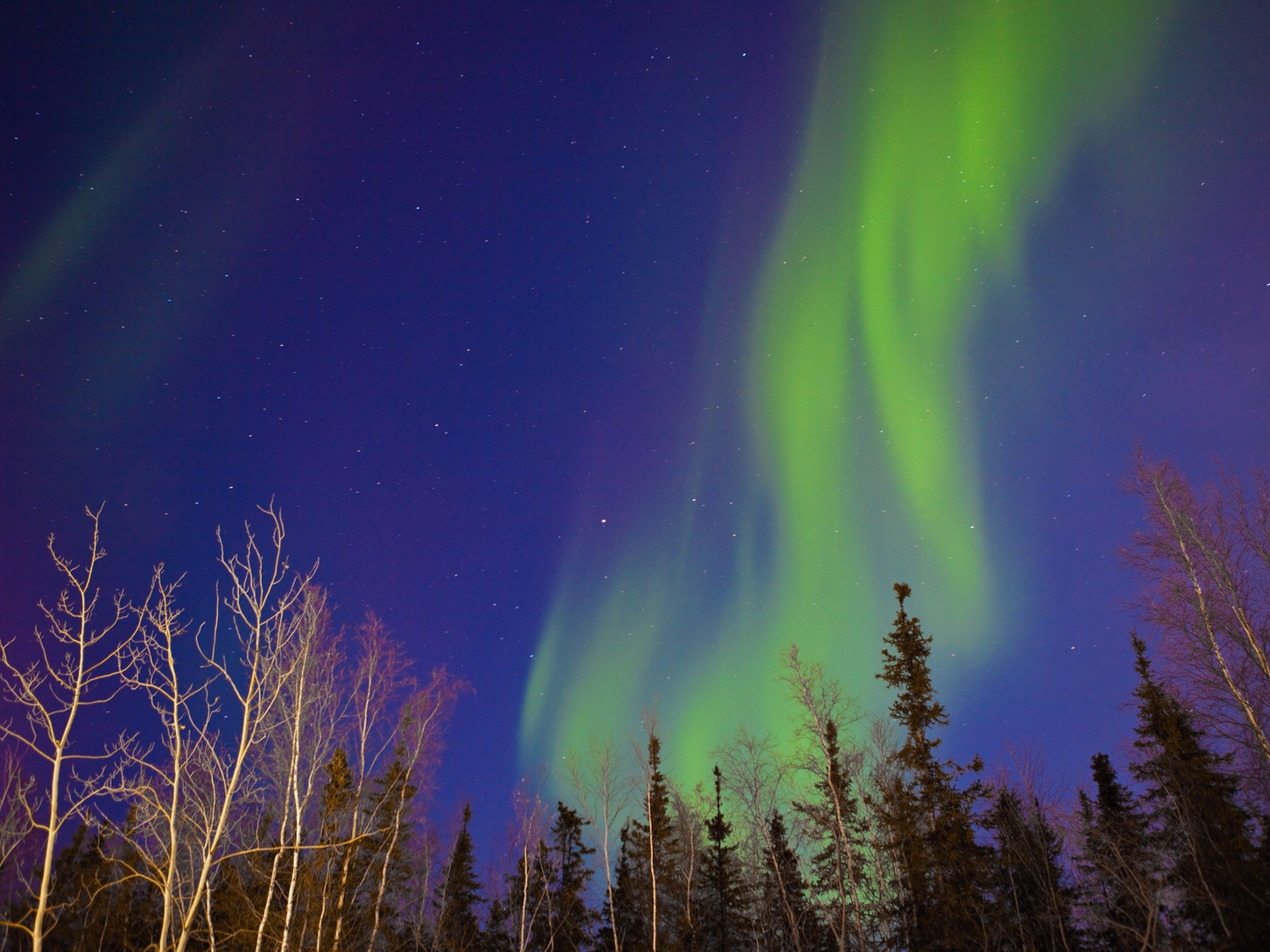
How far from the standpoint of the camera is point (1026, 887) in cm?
2516

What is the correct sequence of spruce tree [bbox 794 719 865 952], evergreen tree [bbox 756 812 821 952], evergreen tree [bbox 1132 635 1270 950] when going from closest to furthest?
evergreen tree [bbox 1132 635 1270 950] < spruce tree [bbox 794 719 865 952] < evergreen tree [bbox 756 812 821 952]

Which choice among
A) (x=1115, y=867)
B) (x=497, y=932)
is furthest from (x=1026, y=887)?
(x=497, y=932)

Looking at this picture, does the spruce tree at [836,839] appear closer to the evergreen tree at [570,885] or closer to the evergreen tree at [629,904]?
the evergreen tree at [629,904]

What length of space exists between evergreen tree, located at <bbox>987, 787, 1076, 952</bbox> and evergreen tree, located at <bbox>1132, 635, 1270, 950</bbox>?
128 inches

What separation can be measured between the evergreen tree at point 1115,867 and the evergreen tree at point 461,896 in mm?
24126

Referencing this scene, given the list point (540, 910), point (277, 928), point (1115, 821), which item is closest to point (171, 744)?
point (277, 928)

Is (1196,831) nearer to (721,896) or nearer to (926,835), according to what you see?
(926,835)

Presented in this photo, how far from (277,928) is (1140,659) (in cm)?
3004

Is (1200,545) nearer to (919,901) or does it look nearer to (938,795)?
(938,795)

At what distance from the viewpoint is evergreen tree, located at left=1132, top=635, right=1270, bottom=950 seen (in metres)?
14.4

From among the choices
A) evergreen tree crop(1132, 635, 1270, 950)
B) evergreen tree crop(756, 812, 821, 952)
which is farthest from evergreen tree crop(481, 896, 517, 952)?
evergreen tree crop(1132, 635, 1270, 950)

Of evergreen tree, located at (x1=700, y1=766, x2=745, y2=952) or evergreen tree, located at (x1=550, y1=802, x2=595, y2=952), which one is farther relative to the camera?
evergreen tree, located at (x1=550, y1=802, x2=595, y2=952)

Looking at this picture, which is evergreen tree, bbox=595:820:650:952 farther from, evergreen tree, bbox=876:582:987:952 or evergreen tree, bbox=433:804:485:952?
evergreen tree, bbox=876:582:987:952

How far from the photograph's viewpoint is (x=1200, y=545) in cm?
1894
